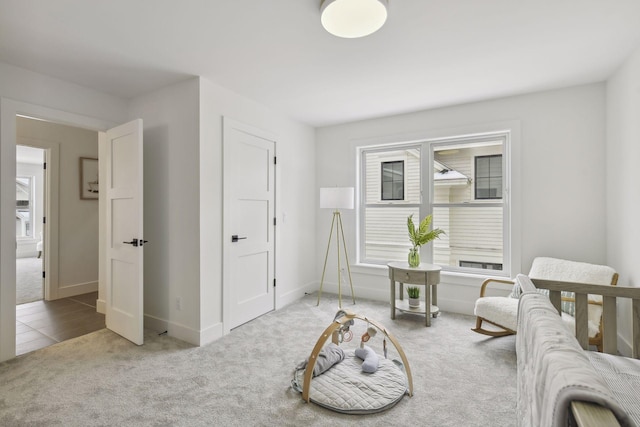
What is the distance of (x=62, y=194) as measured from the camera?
4.37m

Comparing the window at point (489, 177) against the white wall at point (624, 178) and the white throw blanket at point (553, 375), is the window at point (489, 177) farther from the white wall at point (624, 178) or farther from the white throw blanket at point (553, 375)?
the white throw blanket at point (553, 375)

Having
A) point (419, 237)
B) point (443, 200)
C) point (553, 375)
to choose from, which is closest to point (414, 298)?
point (419, 237)

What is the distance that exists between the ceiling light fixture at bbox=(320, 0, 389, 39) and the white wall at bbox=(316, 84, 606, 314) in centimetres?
219

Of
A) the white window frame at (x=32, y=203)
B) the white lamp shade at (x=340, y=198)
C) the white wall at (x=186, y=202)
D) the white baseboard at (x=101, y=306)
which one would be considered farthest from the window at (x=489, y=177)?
A: the white window frame at (x=32, y=203)

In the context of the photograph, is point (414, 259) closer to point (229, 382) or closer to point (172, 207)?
point (229, 382)

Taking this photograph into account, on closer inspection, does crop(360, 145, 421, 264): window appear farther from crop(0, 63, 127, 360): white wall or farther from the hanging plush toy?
crop(0, 63, 127, 360): white wall

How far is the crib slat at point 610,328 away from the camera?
1.52 metres

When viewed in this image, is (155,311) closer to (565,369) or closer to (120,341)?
(120,341)

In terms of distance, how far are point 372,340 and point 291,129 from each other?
2.76 meters


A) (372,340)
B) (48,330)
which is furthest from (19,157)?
(372,340)

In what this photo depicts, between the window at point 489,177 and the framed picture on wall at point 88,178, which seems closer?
the window at point 489,177

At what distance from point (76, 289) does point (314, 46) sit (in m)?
4.72

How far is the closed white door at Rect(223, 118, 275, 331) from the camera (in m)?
3.14

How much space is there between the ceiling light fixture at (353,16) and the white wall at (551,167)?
219 cm
